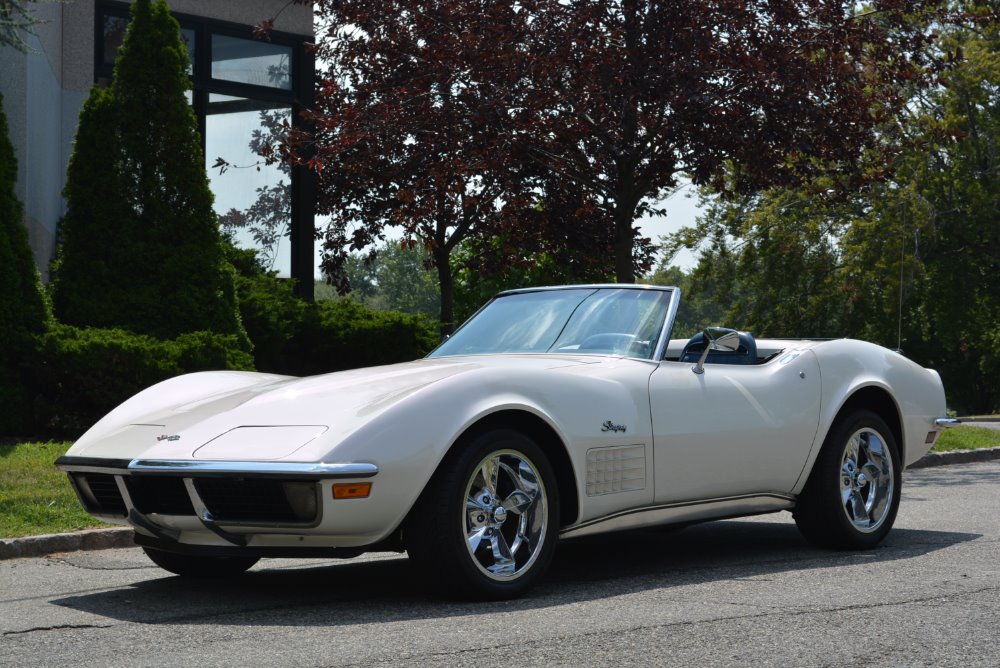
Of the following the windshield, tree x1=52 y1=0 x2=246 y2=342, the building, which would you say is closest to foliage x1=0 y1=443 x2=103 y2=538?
the windshield

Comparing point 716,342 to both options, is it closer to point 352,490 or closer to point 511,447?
point 511,447

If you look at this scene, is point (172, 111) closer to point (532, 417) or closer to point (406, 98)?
point (406, 98)

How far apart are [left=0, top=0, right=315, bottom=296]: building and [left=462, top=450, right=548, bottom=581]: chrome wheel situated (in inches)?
434

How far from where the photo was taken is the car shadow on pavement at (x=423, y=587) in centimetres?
548

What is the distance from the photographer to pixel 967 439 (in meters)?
16.7

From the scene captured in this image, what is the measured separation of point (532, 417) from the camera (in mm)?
5871

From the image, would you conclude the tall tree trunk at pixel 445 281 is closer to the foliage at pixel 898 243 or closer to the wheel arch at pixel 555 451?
the foliage at pixel 898 243

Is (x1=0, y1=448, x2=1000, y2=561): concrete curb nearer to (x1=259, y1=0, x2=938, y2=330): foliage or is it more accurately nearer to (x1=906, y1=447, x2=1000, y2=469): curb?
(x1=259, y1=0, x2=938, y2=330): foliage

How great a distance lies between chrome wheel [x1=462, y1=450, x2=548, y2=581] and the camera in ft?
18.3

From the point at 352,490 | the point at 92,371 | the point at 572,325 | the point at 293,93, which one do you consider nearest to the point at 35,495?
the point at 92,371

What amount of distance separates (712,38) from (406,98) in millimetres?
3481

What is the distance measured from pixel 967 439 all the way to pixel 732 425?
36.3ft

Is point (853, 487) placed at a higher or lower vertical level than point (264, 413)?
lower

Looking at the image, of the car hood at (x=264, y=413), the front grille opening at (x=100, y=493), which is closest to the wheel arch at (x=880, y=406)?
the car hood at (x=264, y=413)
